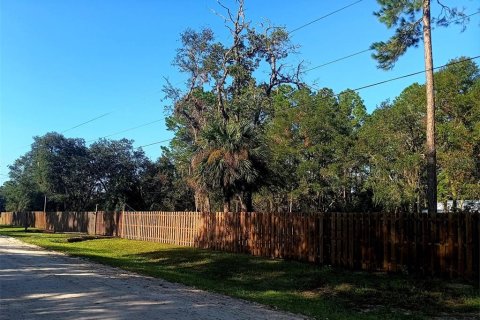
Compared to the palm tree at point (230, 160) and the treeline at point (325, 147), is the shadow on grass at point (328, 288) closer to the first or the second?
the palm tree at point (230, 160)

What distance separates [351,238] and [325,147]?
20.7 m

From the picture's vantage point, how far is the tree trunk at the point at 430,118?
682 inches

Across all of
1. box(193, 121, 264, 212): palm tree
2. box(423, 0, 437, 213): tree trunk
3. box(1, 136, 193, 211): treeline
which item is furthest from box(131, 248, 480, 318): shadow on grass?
box(1, 136, 193, 211): treeline

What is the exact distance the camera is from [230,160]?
2383 cm

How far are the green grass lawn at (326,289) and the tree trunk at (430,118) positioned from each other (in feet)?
14.8

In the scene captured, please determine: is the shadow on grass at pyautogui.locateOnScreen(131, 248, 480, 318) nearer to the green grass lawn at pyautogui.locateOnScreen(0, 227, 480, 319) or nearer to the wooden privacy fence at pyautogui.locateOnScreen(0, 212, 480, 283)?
the green grass lawn at pyautogui.locateOnScreen(0, 227, 480, 319)

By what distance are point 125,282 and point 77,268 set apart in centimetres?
399

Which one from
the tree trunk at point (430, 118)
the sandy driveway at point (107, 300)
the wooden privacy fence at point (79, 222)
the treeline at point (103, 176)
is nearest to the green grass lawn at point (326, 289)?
the sandy driveway at point (107, 300)

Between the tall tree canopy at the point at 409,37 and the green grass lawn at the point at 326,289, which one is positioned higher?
the tall tree canopy at the point at 409,37

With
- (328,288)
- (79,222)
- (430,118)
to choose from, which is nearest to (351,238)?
(328,288)

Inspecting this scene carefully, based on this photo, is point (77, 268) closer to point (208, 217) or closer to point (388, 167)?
point (208, 217)

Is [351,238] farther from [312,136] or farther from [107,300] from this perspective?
[312,136]

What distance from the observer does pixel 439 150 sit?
3130cm

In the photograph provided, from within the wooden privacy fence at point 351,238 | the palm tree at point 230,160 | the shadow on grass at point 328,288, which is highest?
the palm tree at point 230,160
